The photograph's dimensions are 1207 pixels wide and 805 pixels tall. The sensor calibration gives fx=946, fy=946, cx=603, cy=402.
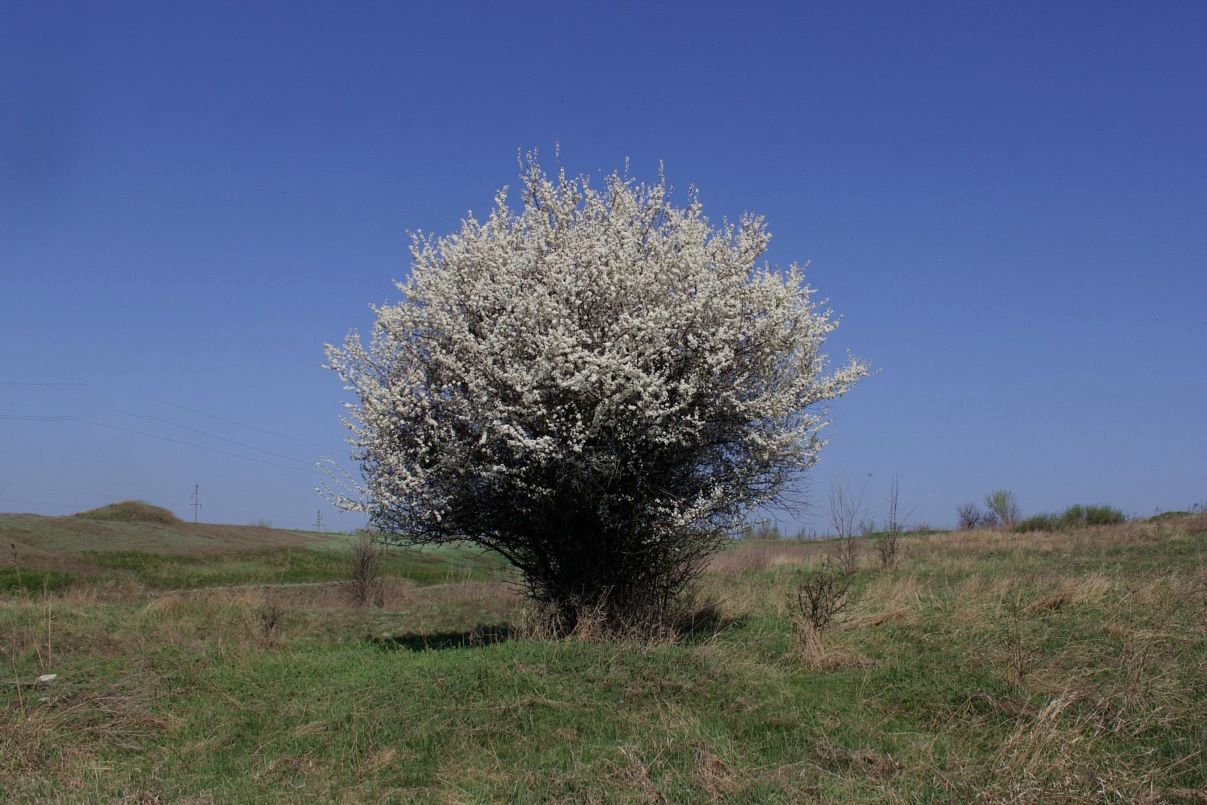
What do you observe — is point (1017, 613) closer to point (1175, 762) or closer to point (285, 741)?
point (1175, 762)

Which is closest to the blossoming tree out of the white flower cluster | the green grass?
the white flower cluster

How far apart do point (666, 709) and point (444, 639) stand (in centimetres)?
723

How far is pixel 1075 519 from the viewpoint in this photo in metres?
46.6

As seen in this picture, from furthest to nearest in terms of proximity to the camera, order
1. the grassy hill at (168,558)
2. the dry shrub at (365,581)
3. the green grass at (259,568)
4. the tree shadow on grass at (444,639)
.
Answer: the green grass at (259,568), the grassy hill at (168,558), the dry shrub at (365,581), the tree shadow on grass at (444,639)

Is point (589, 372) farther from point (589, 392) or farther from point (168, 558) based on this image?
point (168, 558)

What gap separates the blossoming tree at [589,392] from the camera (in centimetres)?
1192

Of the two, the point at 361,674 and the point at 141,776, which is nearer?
the point at 141,776

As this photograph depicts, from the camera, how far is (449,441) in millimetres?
12461

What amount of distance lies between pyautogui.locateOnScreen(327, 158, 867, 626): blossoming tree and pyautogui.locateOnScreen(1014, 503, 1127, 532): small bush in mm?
37030

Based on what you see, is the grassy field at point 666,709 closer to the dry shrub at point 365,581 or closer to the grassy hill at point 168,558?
the dry shrub at point 365,581

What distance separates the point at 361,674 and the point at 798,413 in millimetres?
6910

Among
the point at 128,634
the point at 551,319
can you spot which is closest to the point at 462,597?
the point at 128,634

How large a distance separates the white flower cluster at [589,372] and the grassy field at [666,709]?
2140 millimetres

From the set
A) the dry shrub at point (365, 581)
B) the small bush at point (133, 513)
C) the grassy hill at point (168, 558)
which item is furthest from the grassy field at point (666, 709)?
the small bush at point (133, 513)
